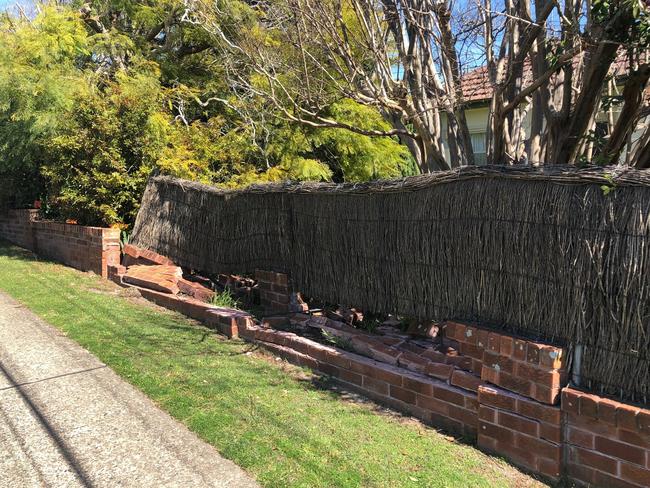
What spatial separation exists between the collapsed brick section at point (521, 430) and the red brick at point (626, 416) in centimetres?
35

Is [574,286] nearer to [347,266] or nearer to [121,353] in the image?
[347,266]

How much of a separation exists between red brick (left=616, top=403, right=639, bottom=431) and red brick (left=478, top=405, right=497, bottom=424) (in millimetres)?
793

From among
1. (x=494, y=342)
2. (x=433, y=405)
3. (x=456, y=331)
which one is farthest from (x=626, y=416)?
(x=433, y=405)

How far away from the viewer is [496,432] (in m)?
3.74

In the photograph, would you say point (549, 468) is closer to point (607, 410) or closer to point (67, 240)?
point (607, 410)

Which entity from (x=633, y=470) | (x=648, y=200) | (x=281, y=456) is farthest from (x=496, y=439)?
(x=648, y=200)

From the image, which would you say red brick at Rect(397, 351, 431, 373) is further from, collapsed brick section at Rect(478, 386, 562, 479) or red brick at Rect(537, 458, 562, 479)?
red brick at Rect(537, 458, 562, 479)

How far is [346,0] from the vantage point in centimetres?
682

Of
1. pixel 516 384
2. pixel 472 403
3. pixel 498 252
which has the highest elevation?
pixel 498 252

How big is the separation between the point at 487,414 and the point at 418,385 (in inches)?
24.0

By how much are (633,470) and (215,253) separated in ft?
18.5

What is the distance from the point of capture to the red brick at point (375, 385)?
4.50 meters

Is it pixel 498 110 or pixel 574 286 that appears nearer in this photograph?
pixel 574 286

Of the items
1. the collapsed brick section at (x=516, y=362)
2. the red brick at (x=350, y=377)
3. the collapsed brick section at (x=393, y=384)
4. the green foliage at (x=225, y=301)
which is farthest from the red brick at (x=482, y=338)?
the green foliage at (x=225, y=301)
